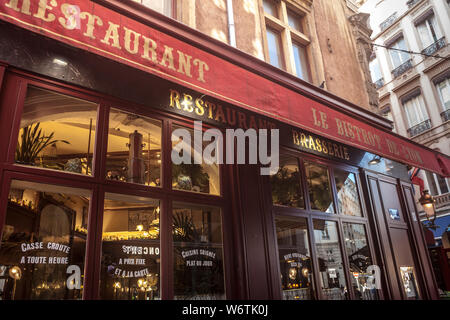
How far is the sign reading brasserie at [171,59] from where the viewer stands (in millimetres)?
2496

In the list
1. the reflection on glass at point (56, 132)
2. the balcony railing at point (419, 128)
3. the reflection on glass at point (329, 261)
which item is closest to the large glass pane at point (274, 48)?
the reflection on glass at point (329, 261)

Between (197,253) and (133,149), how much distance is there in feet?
4.60

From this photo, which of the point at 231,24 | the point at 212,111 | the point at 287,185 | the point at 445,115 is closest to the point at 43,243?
the point at 212,111

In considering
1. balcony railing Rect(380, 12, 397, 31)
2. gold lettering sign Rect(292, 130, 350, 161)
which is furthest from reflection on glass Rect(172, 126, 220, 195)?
balcony railing Rect(380, 12, 397, 31)

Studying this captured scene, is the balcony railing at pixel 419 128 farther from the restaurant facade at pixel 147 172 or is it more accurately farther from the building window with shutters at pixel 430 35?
the restaurant facade at pixel 147 172

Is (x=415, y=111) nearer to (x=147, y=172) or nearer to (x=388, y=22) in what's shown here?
(x=388, y=22)

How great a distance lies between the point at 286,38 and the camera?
682 centimetres

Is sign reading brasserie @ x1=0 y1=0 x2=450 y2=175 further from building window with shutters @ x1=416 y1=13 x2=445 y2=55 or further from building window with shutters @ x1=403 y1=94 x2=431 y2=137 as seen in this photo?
building window with shutters @ x1=416 y1=13 x2=445 y2=55

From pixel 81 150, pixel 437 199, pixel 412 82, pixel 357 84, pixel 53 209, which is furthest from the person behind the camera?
pixel 412 82

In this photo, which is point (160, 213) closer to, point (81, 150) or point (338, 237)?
point (81, 150)

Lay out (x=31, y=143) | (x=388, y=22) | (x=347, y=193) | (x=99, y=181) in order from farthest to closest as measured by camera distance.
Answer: (x=388, y=22) → (x=347, y=193) → (x=99, y=181) → (x=31, y=143)
